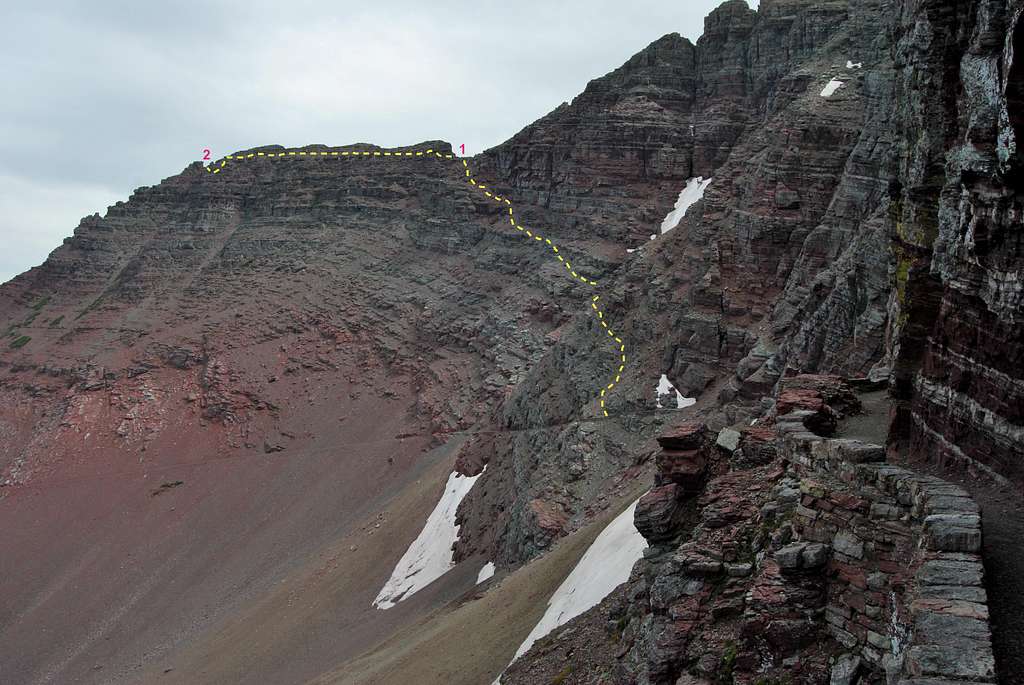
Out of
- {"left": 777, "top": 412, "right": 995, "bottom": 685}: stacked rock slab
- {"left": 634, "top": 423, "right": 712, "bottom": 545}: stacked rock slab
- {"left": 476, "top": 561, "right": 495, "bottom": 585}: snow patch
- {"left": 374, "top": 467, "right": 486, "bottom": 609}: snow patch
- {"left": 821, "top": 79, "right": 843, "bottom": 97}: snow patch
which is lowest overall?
{"left": 374, "top": 467, "right": 486, "bottom": 609}: snow patch

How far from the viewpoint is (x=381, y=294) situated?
3253 inches

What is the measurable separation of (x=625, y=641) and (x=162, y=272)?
292 feet

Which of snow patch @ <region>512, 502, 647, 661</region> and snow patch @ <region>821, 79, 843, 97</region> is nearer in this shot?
snow patch @ <region>512, 502, 647, 661</region>

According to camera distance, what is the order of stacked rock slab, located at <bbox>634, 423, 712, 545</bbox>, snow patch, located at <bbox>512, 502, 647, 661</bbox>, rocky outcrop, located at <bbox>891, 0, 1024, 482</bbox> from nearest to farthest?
rocky outcrop, located at <bbox>891, 0, 1024, 482</bbox>, stacked rock slab, located at <bbox>634, 423, 712, 545</bbox>, snow patch, located at <bbox>512, 502, 647, 661</bbox>

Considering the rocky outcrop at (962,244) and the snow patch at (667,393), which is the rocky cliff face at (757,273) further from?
the rocky outcrop at (962,244)

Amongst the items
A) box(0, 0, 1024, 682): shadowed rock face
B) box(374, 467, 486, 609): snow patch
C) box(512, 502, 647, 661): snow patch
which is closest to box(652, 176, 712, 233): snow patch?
box(0, 0, 1024, 682): shadowed rock face

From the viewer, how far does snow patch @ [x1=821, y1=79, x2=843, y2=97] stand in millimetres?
41763

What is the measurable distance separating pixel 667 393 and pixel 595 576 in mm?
17646

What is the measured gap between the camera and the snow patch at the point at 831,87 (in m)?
41.8

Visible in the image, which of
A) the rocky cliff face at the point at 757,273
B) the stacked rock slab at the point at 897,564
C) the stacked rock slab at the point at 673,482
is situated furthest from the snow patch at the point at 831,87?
the stacked rock slab at the point at 897,564

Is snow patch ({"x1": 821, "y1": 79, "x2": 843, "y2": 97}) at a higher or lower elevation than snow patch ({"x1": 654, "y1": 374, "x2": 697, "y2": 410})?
higher

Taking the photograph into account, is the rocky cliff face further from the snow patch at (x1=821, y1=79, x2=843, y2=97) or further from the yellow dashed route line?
the yellow dashed route line

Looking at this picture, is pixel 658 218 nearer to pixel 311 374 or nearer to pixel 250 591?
pixel 311 374

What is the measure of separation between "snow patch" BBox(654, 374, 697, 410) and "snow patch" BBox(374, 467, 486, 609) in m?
12.3
